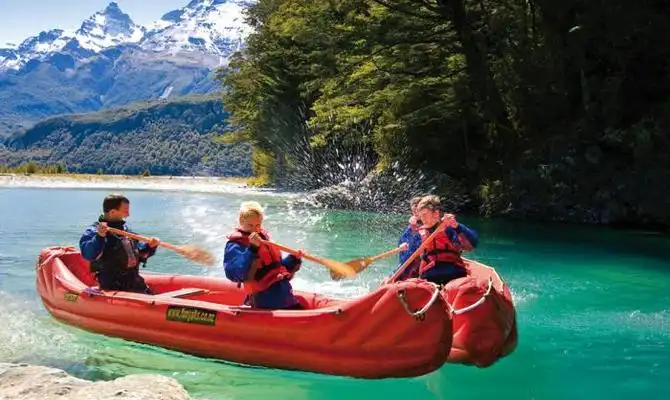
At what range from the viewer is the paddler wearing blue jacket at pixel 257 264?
6.62 m

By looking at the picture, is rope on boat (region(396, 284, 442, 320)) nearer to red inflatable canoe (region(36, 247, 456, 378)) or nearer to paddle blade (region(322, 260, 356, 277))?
red inflatable canoe (region(36, 247, 456, 378))

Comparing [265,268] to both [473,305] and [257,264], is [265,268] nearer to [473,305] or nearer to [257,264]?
[257,264]

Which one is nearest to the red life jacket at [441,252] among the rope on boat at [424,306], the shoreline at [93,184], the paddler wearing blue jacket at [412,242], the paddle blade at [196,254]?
the paddler wearing blue jacket at [412,242]

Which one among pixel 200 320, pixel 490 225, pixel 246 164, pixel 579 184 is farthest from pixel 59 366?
pixel 246 164

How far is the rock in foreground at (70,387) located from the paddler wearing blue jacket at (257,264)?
5.04 ft

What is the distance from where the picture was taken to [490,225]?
779 inches

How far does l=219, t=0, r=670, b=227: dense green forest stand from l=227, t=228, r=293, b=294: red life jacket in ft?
46.0

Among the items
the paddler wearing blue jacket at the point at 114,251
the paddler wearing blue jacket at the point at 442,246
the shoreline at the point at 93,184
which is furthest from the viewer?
the shoreline at the point at 93,184

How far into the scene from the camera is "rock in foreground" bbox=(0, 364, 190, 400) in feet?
15.5

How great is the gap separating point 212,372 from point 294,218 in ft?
51.9

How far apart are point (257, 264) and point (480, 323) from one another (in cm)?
223

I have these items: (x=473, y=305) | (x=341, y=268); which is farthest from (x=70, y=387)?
(x=473, y=305)

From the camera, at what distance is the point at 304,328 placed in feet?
21.0

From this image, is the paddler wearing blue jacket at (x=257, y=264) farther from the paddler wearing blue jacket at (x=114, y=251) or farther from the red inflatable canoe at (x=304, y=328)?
the paddler wearing blue jacket at (x=114, y=251)
